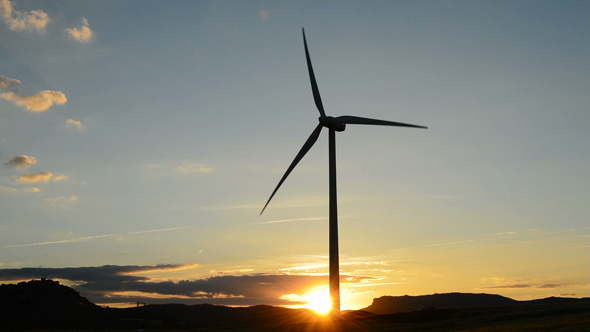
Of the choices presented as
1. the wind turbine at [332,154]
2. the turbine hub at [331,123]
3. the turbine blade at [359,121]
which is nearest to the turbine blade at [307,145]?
the wind turbine at [332,154]

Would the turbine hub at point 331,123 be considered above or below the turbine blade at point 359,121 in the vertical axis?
below

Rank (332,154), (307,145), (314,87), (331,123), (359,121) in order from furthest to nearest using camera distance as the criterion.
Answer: (314,87)
(307,145)
(359,121)
(331,123)
(332,154)

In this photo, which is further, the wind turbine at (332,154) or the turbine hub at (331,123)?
the turbine hub at (331,123)

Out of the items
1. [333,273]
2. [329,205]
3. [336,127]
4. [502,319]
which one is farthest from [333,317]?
[502,319]

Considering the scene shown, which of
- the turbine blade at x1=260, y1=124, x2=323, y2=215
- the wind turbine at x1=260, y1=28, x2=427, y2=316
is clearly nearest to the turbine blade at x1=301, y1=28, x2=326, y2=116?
the wind turbine at x1=260, y1=28, x2=427, y2=316

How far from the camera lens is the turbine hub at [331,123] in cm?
6412

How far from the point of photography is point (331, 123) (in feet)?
211

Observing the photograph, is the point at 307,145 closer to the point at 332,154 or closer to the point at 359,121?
the point at 332,154

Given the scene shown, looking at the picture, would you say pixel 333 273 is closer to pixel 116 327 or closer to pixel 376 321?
pixel 376 321

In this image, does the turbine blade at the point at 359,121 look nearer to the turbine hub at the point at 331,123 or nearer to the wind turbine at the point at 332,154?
the wind turbine at the point at 332,154

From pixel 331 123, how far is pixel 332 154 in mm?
4204

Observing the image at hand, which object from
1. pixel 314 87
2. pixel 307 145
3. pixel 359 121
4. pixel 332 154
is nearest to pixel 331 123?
pixel 359 121

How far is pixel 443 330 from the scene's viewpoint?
254 feet

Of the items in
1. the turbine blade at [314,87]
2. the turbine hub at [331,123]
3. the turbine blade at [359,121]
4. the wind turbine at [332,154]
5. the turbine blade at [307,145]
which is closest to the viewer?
the wind turbine at [332,154]
